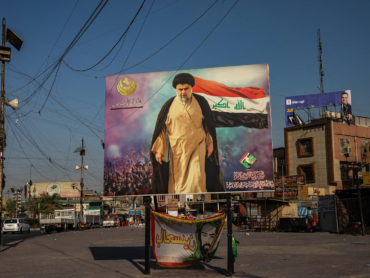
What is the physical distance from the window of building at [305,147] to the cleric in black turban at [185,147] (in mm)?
51995

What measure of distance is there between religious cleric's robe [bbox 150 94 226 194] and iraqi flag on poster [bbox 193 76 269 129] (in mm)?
240

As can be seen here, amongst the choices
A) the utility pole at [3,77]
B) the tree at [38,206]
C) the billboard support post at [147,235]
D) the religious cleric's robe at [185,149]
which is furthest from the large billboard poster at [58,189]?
the religious cleric's robe at [185,149]

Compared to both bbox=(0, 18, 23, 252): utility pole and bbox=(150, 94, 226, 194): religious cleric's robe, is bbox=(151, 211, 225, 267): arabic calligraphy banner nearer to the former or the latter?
bbox=(150, 94, 226, 194): religious cleric's robe

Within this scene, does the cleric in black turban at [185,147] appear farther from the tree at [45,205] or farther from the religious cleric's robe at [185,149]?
the tree at [45,205]

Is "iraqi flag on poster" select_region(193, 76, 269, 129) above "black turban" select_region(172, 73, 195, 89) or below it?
below

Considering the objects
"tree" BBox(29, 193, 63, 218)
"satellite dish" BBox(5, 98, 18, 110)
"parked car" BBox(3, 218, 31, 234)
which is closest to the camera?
"satellite dish" BBox(5, 98, 18, 110)

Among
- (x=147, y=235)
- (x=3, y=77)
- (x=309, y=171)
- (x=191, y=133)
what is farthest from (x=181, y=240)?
(x=309, y=171)

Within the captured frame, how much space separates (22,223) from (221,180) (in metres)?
38.9

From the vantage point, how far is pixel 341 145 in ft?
188

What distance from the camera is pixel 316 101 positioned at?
6184 cm

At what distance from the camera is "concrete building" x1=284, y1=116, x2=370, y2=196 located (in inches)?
2226

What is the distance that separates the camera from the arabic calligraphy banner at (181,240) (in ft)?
37.9

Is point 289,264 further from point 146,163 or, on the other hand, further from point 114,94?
point 114,94

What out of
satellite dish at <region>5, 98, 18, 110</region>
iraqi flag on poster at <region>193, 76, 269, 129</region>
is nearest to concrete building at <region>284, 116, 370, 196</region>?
satellite dish at <region>5, 98, 18, 110</region>
